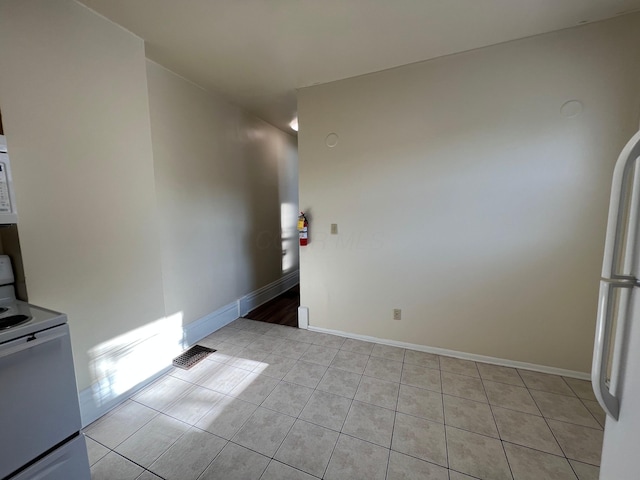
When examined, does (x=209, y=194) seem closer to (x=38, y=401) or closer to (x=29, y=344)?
(x=29, y=344)

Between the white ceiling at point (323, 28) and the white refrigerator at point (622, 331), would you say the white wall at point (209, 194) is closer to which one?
the white ceiling at point (323, 28)

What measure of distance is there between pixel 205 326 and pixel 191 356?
0.42m

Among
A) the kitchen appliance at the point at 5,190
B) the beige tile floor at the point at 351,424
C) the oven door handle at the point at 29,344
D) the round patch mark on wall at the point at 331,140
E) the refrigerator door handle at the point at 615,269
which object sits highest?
the round patch mark on wall at the point at 331,140

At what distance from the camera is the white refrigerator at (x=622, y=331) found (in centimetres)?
77

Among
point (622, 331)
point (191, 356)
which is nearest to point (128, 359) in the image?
point (191, 356)

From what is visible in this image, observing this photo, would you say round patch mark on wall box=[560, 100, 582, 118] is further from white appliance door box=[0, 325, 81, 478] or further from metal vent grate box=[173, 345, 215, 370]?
metal vent grate box=[173, 345, 215, 370]

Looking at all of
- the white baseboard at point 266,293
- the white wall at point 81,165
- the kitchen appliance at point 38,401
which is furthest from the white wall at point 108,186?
the white baseboard at point 266,293

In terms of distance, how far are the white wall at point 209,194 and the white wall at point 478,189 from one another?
Result: 100cm

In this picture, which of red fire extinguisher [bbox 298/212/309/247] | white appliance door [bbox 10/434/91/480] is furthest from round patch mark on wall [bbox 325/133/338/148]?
white appliance door [bbox 10/434/91/480]

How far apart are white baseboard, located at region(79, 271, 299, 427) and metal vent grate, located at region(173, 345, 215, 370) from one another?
0.08 meters

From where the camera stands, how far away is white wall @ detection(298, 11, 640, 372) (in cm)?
196

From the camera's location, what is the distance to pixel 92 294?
175 cm

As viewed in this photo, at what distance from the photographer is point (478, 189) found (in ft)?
7.40

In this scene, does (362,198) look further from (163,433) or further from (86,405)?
(86,405)
